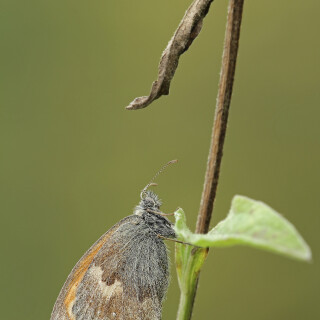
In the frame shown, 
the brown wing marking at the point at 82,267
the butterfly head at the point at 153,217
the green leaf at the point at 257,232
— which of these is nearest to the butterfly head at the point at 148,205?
the butterfly head at the point at 153,217

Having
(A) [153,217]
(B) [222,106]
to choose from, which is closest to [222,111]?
(B) [222,106]

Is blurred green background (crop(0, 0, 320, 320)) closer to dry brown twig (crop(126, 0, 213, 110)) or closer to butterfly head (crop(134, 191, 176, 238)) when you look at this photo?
butterfly head (crop(134, 191, 176, 238))

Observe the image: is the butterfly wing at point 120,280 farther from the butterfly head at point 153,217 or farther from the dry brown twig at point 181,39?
the dry brown twig at point 181,39

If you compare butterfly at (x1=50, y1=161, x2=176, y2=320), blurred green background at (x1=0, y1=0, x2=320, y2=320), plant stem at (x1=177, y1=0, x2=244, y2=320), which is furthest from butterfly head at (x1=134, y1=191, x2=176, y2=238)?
blurred green background at (x1=0, y1=0, x2=320, y2=320)

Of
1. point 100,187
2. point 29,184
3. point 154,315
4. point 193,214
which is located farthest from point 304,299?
point 154,315

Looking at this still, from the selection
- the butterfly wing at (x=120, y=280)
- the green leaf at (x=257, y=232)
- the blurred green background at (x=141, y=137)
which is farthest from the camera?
the blurred green background at (x=141, y=137)

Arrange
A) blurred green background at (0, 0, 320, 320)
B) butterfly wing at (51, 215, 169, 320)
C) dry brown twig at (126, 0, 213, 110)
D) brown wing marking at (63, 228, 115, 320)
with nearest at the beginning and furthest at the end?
1. dry brown twig at (126, 0, 213, 110)
2. butterfly wing at (51, 215, 169, 320)
3. brown wing marking at (63, 228, 115, 320)
4. blurred green background at (0, 0, 320, 320)
